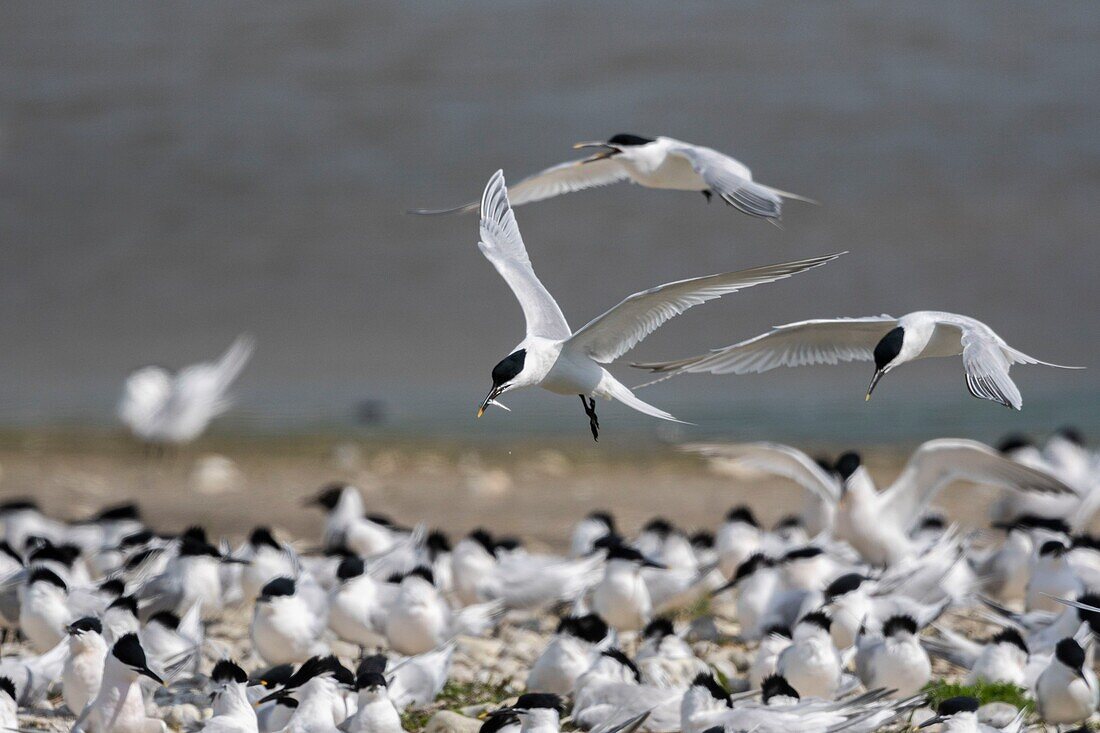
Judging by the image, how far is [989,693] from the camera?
5750 millimetres

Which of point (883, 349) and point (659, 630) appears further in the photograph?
Result: point (659, 630)

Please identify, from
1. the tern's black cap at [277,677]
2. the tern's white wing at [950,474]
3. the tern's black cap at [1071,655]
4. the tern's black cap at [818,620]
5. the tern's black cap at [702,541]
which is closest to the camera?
the tern's black cap at [277,677]

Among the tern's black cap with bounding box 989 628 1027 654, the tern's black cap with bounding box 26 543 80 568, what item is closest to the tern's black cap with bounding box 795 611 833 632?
the tern's black cap with bounding box 989 628 1027 654

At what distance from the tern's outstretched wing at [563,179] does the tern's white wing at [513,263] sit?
63 cm

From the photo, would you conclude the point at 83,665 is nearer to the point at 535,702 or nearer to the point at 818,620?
the point at 535,702

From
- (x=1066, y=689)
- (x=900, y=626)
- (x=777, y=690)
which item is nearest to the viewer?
(x=777, y=690)

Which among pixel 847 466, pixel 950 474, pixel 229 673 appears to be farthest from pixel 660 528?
pixel 229 673

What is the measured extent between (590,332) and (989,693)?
2412mm

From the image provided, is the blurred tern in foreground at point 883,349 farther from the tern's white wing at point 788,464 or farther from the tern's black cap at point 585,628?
the tern's white wing at point 788,464

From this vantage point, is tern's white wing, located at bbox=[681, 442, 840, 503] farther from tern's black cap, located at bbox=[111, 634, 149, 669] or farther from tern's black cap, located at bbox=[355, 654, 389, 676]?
tern's black cap, located at bbox=[111, 634, 149, 669]

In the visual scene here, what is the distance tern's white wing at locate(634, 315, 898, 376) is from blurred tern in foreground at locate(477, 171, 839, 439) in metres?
0.45

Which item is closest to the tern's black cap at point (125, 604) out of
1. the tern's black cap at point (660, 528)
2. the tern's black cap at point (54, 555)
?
the tern's black cap at point (54, 555)

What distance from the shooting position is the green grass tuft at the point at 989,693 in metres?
5.71

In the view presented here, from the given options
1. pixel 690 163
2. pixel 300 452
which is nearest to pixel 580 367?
pixel 690 163
